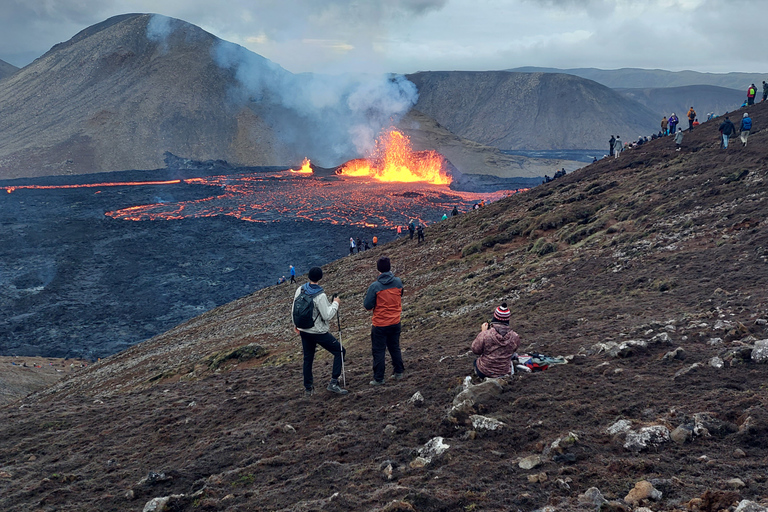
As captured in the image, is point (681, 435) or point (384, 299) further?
point (384, 299)

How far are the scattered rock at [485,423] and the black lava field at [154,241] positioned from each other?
21.6m

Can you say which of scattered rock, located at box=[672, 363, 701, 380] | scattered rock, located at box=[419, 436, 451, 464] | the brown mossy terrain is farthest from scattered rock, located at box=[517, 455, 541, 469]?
scattered rock, located at box=[672, 363, 701, 380]

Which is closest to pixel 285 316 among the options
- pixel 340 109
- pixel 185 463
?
pixel 185 463

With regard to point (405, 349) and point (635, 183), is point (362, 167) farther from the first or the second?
point (405, 349)

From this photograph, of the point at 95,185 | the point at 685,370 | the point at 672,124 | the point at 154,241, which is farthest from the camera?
the point at 95,185

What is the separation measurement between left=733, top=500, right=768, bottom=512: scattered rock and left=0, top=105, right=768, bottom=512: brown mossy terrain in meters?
0.19

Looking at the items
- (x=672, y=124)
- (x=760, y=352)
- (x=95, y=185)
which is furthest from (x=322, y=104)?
(x=760, y=352)

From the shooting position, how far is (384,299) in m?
7.75

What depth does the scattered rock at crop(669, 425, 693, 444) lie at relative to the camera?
16.0 ft

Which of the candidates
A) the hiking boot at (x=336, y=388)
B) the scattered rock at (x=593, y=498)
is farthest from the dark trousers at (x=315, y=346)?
the scattered rock at (x=593, y=498)

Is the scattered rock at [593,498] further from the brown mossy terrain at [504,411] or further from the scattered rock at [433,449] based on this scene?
the scattered rock at [433,449]

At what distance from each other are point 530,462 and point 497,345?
6.78ft

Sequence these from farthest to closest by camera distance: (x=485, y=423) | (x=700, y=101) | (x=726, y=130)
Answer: (x=700, y=101), (x=726, y=130), (x=485, y=423)

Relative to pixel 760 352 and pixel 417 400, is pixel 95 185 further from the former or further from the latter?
pixel 760 352
